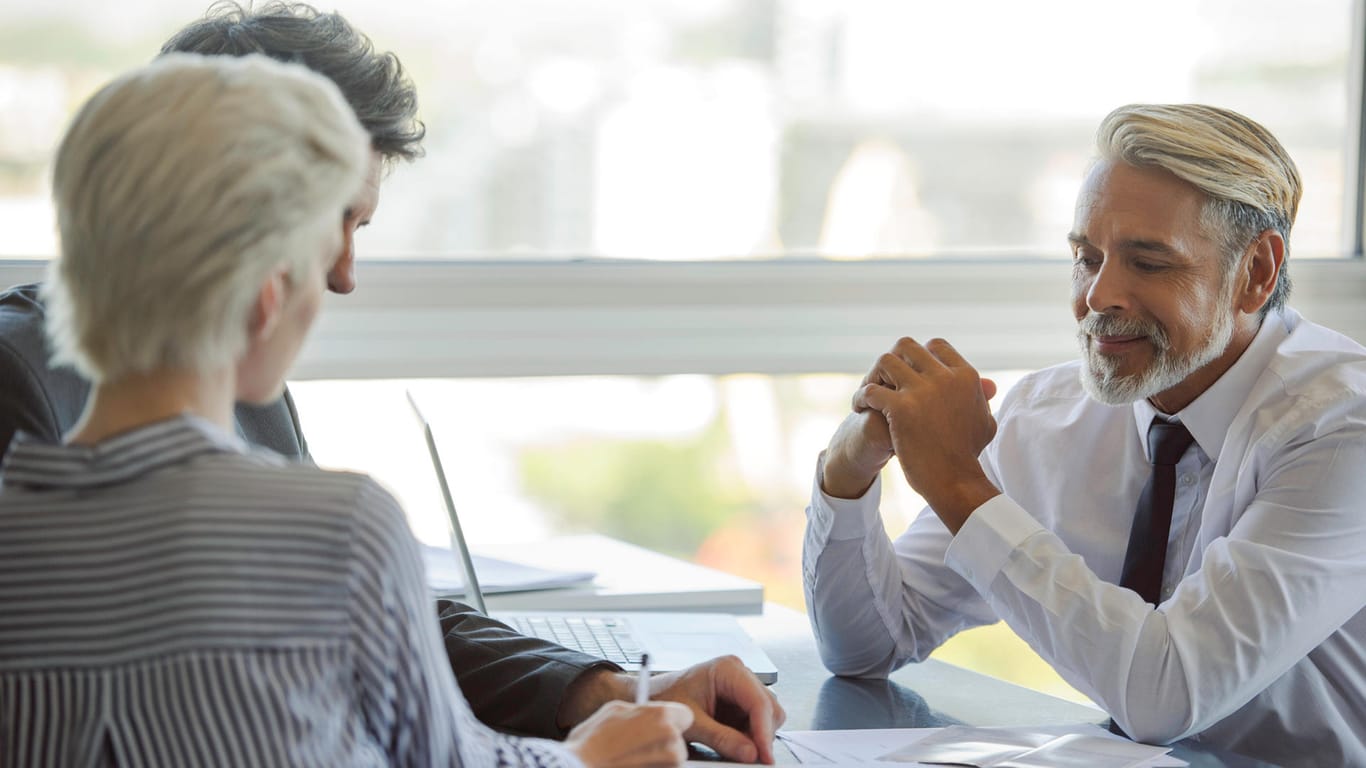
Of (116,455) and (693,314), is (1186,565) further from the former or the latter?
(693,314)

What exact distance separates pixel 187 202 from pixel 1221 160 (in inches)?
50.6

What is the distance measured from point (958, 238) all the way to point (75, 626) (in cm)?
274

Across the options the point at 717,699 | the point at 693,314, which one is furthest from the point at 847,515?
the point at 693,314

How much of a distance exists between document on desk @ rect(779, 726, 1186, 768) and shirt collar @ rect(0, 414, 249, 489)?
Result: 65 centimetres

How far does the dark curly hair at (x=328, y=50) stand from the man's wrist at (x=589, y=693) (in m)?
0.63

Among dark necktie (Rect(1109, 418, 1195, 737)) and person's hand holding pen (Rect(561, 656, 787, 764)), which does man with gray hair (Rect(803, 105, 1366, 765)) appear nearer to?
dark necktie (Rect(1109, 418, 1195, 737))

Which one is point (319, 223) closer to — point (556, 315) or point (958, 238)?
point (556, 315)

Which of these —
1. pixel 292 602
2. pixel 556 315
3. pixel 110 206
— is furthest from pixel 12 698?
pixel 556 315

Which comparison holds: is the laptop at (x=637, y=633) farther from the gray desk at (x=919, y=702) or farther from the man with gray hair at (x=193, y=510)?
the man with gray hair at (x=193, y=510)

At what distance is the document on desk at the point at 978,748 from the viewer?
49.6 inches

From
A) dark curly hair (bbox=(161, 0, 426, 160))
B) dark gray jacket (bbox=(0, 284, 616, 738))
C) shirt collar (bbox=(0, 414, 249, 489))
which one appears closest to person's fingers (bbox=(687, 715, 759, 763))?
dark gray jacket (bbox=(0, 284, 616, 738))

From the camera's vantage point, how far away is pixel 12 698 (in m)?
0.81

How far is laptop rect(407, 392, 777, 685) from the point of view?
1.56 metres

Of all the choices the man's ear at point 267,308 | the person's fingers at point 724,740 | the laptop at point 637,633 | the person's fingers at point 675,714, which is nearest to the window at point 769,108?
the laptop at point 637,633
